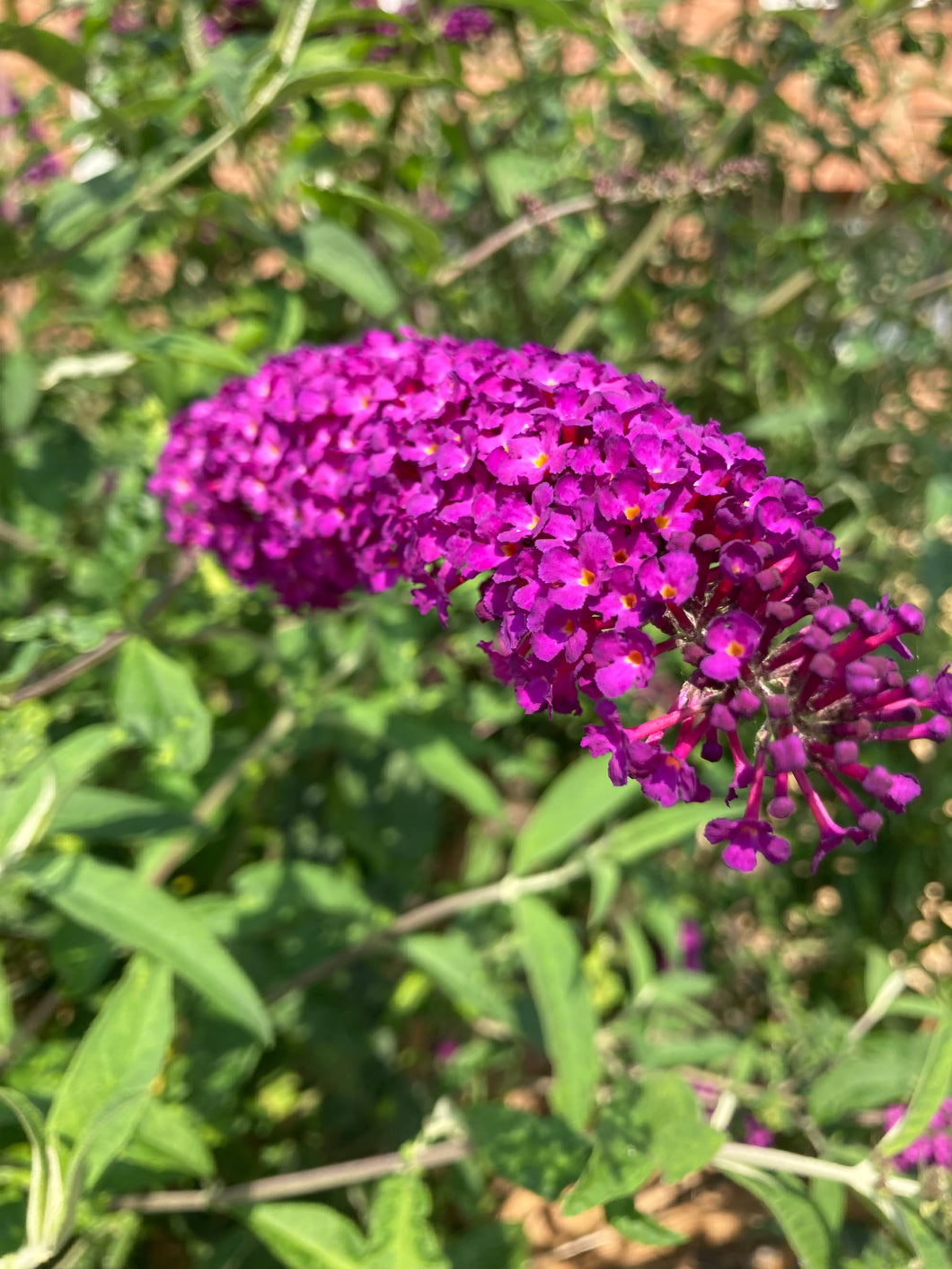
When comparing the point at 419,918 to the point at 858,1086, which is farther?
the point at 419,918

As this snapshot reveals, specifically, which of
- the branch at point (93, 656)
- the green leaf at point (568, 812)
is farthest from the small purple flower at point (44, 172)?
the green leaf at point (568, 812)

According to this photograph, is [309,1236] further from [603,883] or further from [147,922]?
[603,883]

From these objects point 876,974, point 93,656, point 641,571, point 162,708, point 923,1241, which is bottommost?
point 876,974

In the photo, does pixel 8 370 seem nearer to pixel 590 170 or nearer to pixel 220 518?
pixel 220 518

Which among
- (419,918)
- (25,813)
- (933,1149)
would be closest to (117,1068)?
(25,813)

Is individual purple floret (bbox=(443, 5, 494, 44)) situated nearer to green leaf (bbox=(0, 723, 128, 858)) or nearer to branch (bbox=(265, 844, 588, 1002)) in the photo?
green leaf (bbox=(0, 723, 128, 858))

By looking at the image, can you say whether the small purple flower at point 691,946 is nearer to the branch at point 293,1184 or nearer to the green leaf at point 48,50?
the branch at point 293,1184

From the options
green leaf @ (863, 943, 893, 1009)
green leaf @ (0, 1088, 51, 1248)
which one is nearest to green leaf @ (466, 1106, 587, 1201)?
green leaf @ (0, 1088, 51, 1248)
